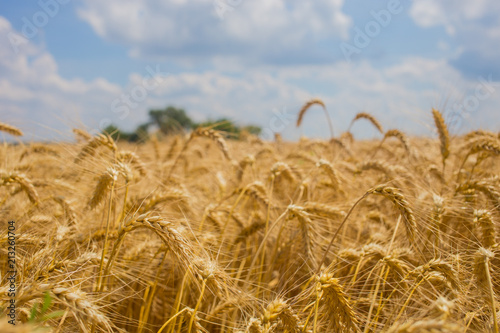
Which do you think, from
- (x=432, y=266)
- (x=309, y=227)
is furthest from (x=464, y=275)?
(x=309, y=227)

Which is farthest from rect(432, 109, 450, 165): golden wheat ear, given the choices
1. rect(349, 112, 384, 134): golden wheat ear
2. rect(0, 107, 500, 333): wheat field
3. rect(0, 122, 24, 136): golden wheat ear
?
rect(0, 122, 24, 136): golden wheat ear

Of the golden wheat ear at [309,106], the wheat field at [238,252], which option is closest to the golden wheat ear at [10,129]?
the wheat field at [238,252]

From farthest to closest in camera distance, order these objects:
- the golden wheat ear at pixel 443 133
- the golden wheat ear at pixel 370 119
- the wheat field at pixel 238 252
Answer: the golden wheat ear at pixel 370 119, the golden wheat ear at pixel 443 133, the wheat field at pixel 238 252

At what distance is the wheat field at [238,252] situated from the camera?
1458 millimetres

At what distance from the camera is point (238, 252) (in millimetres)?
2768

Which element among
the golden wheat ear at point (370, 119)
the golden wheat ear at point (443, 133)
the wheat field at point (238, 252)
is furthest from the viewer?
the golden wheat ear at point (370, 119)

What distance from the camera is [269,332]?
4.79 feet

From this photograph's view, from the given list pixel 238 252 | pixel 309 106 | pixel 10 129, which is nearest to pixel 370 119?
pixel 309 106

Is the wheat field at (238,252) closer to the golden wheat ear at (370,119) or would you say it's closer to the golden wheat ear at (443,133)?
the golden wheat ear at (443,133)

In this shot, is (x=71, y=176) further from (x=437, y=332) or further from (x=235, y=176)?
(x=437, y=332)

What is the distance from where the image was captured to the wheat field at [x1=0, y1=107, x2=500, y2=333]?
4.78ft

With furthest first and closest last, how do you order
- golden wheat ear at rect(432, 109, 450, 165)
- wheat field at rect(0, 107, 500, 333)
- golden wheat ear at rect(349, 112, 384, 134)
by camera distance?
1. golden wheat ear at rect(349, 112, 384, 134)
2. golden wheat ear at rect(432, 109, 450, 165)
3. wheat field at rect(0, 107, 500, 333)

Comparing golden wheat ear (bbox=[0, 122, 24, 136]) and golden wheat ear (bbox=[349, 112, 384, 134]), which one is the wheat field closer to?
golden wheat ear (bbox=[0, 122, 24, 136])

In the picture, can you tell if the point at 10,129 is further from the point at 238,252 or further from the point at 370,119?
the point at 370,119
